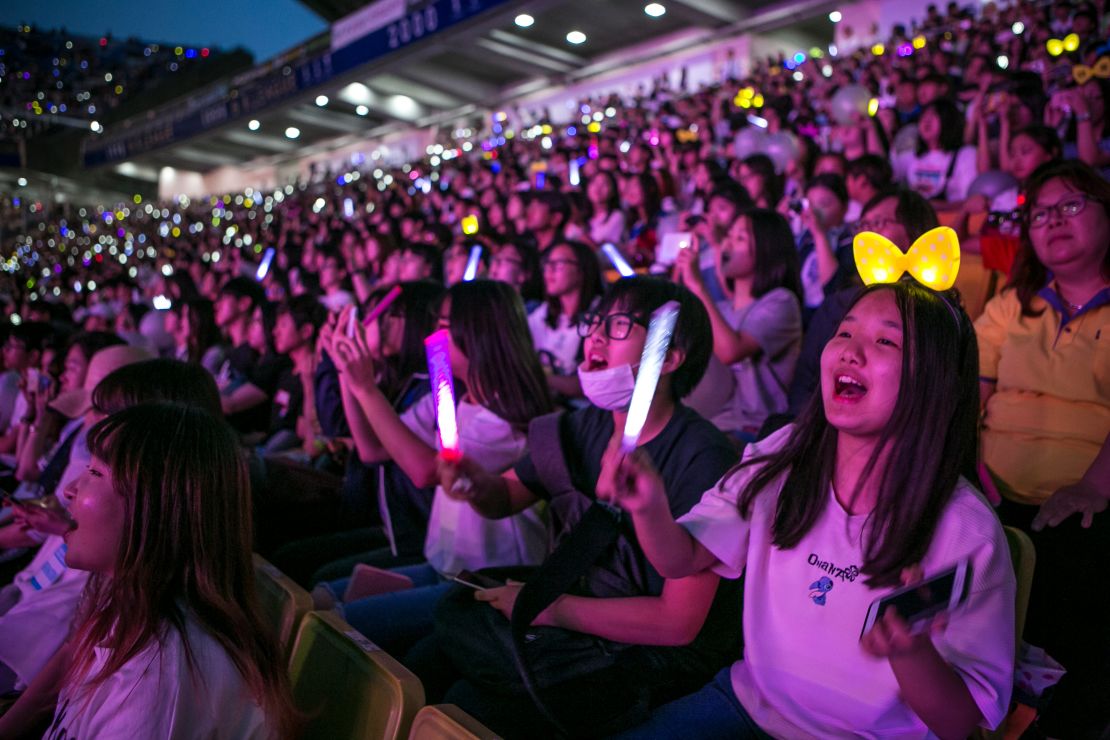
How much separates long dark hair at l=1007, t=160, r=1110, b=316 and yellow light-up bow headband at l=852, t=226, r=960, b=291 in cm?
78

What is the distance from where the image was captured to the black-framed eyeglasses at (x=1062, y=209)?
2330 mm

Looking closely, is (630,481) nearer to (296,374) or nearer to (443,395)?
(443,395)

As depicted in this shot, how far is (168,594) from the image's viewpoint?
1.59 meters

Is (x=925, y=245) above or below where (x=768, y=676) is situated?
above

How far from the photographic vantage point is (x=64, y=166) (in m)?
30.4

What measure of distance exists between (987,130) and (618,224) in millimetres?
2489

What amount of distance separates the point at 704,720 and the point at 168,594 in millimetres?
1054

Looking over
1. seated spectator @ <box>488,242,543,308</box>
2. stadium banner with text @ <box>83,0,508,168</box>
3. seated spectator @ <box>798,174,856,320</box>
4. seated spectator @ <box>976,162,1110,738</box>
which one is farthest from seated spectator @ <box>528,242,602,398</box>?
stadium banner with text @ <box>83,0,508,168</box>

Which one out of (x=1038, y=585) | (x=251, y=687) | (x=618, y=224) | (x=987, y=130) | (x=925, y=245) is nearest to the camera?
(x=251, y=687)

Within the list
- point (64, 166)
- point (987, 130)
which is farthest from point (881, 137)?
point (64, 166)

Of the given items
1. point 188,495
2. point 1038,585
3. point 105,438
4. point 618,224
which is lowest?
point 1038,585

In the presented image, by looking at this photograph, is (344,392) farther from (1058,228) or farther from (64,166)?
(64,166)

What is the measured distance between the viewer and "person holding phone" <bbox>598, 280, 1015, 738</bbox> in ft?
4.52

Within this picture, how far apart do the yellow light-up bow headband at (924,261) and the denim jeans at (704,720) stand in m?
0.92
